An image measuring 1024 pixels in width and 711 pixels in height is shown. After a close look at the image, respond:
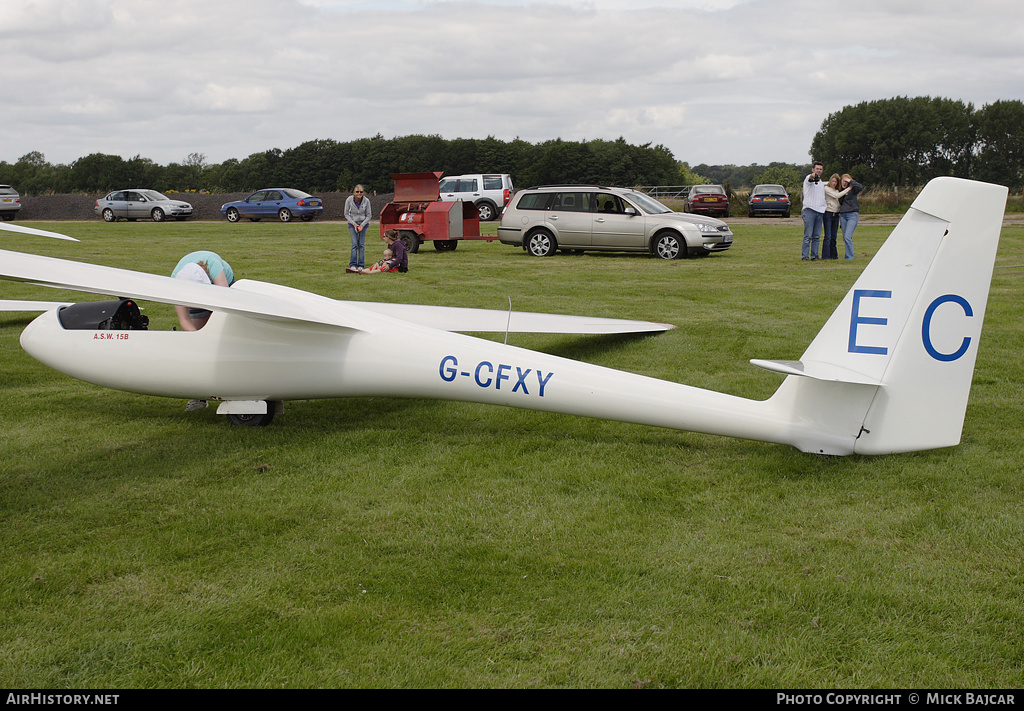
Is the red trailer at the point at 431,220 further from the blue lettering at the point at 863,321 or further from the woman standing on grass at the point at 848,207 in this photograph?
the blue lettering at the point at 863,321

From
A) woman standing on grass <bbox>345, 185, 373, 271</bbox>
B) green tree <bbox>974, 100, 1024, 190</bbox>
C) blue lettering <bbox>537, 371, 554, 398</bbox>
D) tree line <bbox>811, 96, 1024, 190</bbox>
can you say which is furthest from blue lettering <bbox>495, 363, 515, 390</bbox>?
green tree <bbox>974, 100, 1024, 190</bbox>

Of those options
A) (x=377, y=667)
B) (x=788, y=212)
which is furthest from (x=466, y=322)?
(x=788, y=212)

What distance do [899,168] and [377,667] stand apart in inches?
Result: 3645

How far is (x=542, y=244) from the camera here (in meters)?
20.1

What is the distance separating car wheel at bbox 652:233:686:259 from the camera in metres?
19.0

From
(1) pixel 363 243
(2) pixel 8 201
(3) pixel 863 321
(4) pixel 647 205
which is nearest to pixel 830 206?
(4) pixel 647 205

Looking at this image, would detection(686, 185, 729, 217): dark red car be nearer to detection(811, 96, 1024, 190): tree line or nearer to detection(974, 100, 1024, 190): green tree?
detection(811, 96, 1024, 190): tree line

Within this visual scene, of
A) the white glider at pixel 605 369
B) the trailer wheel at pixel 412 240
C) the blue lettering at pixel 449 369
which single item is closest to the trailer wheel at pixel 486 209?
the trailer wheel at pixel 412 240

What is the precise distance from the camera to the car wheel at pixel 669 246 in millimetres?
19031

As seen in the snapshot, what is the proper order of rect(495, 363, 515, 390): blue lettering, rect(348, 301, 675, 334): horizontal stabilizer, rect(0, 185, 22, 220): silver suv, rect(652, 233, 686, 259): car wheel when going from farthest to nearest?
rect(0, 185, 22, 220): silver suv, rect(652, 233, 686, 259): car wheel, rect(348, 301, 675, 334): horizontal stabilizer, rect(495, 363, 515, 390): blue lettering

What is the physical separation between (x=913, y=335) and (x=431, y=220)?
17.5 metres

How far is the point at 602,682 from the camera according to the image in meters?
3.22

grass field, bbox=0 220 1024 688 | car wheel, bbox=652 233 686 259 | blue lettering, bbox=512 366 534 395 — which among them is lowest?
grass field, bbox=0 220 1024 688

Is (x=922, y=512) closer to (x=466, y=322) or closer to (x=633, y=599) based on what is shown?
(x=633, y=599)
